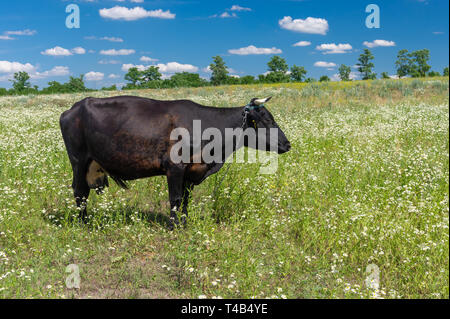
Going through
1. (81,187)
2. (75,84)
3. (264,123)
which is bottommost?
(81,187)

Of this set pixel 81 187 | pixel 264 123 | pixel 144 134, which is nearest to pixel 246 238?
pixel 264 123

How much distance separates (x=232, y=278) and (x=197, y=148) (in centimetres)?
209

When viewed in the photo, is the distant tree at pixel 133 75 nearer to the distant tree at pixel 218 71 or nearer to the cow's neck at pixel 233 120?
the distant tree at pixel 218 71

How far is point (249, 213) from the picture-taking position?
19.5 ft

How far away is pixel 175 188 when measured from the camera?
5.43m

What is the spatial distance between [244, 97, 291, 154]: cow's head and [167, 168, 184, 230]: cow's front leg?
1428 millimetres

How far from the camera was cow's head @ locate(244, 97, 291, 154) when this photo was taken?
18.6 ft

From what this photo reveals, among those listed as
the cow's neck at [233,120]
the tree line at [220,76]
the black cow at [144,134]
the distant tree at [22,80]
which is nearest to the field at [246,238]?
the black cow at [144,134]

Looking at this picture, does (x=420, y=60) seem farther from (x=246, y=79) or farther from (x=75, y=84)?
(x=75, y=84)

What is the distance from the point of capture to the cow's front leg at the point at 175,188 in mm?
5367

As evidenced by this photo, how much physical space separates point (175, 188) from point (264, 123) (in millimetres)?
1792

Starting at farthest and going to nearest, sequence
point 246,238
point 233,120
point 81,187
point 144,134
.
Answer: point 81,187
point 233,120
point 144,134
point 246,238
